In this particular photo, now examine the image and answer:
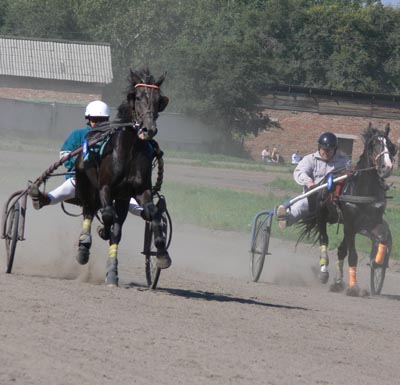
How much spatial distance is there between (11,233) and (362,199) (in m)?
4.25

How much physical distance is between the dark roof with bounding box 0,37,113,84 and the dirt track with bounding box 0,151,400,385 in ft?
155

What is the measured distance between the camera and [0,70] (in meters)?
61.1

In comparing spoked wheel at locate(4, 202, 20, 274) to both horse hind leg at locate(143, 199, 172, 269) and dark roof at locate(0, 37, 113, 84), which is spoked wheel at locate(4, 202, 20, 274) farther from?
dark roof at locate(0, 37, 113, 84)

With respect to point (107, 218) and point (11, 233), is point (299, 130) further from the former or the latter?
point (107, 218)

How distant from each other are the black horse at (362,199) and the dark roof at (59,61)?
157 ft

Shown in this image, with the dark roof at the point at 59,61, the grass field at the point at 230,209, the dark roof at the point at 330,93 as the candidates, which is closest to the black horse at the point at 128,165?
the grass field at the point at 230,209

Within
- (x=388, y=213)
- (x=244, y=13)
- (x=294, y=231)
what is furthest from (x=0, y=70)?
(x=294, y=231)

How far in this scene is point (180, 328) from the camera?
776cm

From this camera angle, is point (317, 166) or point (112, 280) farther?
point (317, 166)

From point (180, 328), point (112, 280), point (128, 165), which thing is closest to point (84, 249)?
point (112, 280)

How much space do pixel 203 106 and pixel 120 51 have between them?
18352 mm

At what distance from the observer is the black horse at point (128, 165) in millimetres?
9531

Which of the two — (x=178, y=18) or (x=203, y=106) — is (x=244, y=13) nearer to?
(x=178, y=18)

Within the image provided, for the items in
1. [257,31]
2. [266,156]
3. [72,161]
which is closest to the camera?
[72,161]
